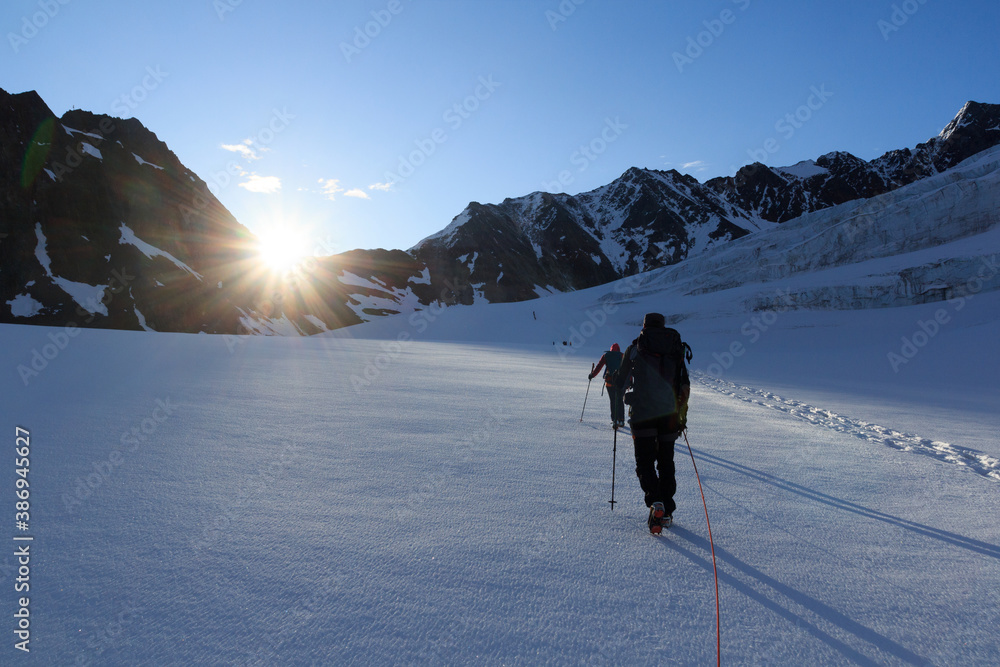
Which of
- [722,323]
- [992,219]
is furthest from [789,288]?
[992,219]

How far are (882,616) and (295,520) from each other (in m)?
4.37

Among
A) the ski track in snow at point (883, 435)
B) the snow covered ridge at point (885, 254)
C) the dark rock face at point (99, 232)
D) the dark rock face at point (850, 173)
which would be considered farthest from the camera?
the dark rock face at point (850, 173)

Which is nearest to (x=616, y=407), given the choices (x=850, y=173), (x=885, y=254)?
(x=885, y=254)

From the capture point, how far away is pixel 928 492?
17.1 feet

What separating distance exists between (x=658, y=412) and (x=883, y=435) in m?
6.69

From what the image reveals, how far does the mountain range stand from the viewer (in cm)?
7431

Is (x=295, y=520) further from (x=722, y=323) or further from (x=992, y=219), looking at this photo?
(x=992, y=219)

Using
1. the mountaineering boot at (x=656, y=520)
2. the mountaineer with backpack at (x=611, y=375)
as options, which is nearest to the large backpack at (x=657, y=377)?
the mountaineering boot at (x=656, y=520)

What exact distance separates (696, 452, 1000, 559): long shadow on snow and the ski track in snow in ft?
9.06

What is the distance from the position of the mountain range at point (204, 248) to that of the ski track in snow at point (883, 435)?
55182 mm

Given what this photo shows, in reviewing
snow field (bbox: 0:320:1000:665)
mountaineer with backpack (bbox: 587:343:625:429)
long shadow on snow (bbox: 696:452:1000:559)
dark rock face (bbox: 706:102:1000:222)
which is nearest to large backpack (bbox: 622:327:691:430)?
snow field (bbox: 0:320:1000:665)

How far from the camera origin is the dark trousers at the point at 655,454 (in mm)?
4223

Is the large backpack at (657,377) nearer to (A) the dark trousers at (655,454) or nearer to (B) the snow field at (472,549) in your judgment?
(A) the dark trousers at (655,454)

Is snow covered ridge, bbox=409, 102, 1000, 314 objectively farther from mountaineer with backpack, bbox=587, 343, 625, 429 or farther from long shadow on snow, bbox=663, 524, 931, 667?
long shadow on snow, bbox=663, 524, 931, 667
